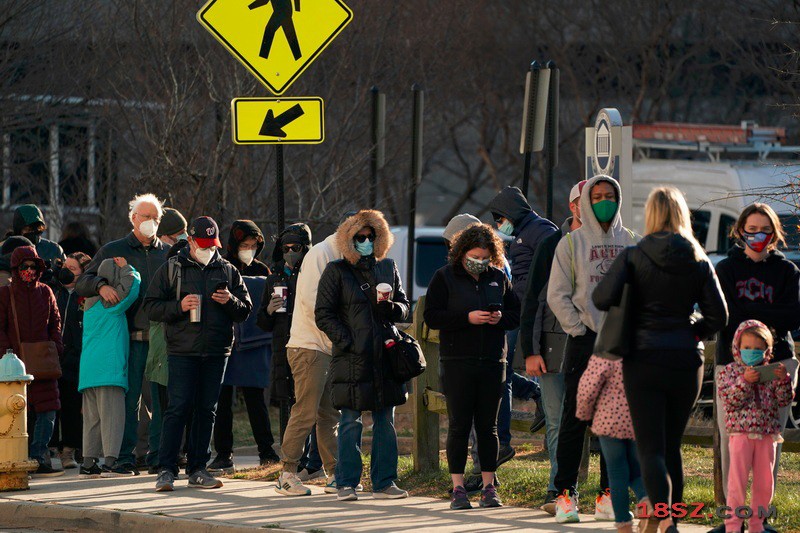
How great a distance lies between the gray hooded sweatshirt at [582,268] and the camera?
360 inches

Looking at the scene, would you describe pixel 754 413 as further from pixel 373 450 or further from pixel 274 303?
pixel 274 303

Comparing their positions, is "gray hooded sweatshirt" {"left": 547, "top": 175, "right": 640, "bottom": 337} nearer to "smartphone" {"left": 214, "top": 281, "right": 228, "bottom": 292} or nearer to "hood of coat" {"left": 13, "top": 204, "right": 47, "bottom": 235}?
"smartphone" {"left": 214, "top": 281, "right": 228, "bottom": 292}

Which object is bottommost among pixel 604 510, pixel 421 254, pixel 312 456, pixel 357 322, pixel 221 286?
pixel 604 510

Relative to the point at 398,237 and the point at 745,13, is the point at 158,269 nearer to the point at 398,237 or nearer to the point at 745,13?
the point at 398,237

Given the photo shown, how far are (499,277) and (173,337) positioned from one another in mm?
2378

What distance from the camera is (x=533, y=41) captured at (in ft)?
93.7

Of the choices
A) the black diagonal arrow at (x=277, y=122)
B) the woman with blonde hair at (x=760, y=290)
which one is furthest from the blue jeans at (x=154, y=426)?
the woman with blonde hair at (x=760, y=290)

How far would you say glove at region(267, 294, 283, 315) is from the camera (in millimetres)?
11398

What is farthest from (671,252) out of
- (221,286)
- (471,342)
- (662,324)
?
(221,286)

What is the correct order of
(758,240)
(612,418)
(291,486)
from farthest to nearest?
(291,486) < (758,240) < (612,418)

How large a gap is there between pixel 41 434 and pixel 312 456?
211 cm

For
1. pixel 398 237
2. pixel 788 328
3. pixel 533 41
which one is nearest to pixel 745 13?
pixel 533 41

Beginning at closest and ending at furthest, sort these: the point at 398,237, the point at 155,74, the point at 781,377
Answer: the point at 781,377, the point at 155,74, the point at 398,237

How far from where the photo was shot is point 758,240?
29.2ft
